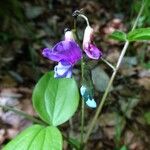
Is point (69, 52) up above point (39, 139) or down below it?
above

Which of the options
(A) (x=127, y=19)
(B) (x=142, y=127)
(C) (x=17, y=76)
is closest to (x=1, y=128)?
(C) (x=17, y=76)

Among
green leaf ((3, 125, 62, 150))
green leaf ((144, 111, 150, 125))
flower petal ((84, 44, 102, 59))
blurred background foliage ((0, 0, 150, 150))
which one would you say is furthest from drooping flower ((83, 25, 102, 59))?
green leaf ((144, 111, 150, 125))

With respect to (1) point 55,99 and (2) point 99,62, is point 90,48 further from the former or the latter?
(2) point 99,62

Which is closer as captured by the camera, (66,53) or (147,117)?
(66,53)

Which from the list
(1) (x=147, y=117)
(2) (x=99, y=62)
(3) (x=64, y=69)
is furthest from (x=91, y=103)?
(2) (x=99, y=62)

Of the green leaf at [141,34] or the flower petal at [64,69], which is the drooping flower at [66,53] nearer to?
the flower petal at [64,69]

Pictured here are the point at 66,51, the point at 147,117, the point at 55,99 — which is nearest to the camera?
the point at 66,51

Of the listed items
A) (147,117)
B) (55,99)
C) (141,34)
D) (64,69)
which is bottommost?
(147,117)

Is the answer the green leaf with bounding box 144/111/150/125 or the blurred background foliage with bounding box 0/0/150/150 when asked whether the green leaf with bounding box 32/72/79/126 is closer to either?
the blurred background foliage with bounding box 0/0/150/150
